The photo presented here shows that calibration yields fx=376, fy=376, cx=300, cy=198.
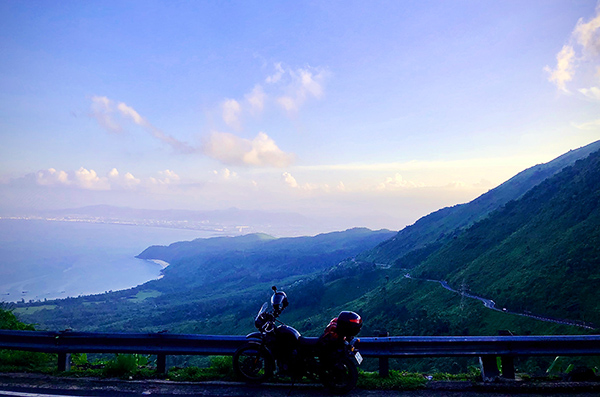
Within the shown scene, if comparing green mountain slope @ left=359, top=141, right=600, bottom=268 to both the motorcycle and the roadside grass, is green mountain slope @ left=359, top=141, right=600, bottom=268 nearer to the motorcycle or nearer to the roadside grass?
the roadside grass

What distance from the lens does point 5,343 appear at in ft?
27.0

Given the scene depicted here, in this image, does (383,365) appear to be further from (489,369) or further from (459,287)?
(459,287)

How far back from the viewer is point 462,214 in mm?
164375

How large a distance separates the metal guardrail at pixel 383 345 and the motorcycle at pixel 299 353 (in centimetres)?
46

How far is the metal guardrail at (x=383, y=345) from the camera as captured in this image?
7.23 metres

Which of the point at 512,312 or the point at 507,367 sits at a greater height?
the point at 507,367

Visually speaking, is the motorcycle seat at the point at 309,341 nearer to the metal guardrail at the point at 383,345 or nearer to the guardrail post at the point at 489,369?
the metal guardrail at the point at 383,345

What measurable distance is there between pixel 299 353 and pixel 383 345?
5.48 ft

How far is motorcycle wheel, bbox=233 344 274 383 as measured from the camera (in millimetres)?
7445

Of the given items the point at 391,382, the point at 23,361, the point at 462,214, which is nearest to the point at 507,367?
the point at 391,382

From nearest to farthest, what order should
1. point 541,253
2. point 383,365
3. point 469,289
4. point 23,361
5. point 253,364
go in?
point 253,364
point 383,365
point 23,361
point 541,253
point 469,289

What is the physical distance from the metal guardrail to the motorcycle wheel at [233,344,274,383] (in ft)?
0.90

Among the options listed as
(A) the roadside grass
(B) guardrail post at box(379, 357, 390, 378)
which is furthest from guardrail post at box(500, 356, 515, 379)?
(B) guardrail post at box(379, 357, 390, 378)

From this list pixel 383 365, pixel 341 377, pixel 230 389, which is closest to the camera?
pixel 341 377
